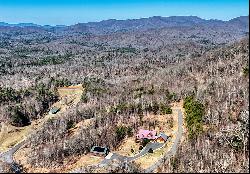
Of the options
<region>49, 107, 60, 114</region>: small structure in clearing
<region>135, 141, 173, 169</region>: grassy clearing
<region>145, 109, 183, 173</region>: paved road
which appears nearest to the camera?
<region>145, 109, 183, 173</region>: paved road

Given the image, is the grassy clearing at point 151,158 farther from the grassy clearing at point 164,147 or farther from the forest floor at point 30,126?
the forest floor at point 30,126

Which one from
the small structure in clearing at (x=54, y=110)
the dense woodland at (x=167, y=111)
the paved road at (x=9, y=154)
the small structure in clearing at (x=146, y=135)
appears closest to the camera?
the dense woodland at (x=167, y=111)

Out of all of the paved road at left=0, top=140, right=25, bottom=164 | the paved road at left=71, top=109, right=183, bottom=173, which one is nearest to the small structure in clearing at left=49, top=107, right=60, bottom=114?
the paved road at left=0, top=140, right=25, bottom=164

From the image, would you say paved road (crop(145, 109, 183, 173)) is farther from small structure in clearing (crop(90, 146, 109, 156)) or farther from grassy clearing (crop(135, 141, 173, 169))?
small structure in clearing (crop(90, 146, 109, 156))

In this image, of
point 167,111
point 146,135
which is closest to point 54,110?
point 167,111

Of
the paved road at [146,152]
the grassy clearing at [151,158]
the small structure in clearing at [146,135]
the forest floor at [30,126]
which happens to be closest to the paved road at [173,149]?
the paved road at [146,152]

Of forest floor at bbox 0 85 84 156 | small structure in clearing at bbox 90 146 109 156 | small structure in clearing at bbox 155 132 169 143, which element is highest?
small structure in clearing at bbox 155 132 169 143

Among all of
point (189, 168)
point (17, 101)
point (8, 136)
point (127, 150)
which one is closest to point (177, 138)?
point (127, 150)

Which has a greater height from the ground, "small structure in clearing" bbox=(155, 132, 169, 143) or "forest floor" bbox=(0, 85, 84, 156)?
"small structure in clearing" bbox=(155, 132, 169, 143)
